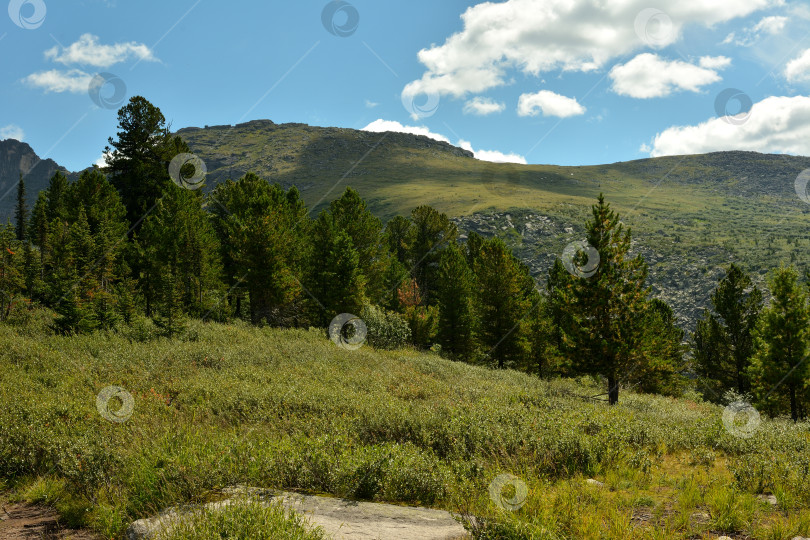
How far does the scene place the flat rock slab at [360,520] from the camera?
431 cm

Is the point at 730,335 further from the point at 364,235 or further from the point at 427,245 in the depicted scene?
the point at 364,235

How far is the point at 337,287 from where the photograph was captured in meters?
32.3

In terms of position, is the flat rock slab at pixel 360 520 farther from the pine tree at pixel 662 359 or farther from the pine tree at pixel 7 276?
the pine tree at pixel 7 276

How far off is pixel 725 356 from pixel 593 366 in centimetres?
2604

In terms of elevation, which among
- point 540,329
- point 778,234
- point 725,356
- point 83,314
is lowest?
point 725,356

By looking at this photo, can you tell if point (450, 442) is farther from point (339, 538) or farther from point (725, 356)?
point (725, 356)

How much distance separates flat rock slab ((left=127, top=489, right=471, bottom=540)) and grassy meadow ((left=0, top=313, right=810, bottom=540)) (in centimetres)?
32

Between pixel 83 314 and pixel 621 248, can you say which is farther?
pixel 621 248

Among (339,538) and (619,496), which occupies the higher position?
(339,538)

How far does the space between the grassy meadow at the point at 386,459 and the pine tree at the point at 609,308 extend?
924 centimetres

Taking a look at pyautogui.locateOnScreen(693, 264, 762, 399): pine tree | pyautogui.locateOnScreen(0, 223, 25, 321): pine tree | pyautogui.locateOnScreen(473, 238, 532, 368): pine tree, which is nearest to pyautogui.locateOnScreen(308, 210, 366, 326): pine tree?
pyautogui.locateOnScreen(473, 238, 532, 368): pine tree

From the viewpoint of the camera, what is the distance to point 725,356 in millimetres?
39062

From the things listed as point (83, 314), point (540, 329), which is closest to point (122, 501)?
point (83, 314)

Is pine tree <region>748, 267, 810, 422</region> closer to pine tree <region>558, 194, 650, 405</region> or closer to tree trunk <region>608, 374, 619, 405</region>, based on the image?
pine tree <region>558, 194, 650, 405</region>
